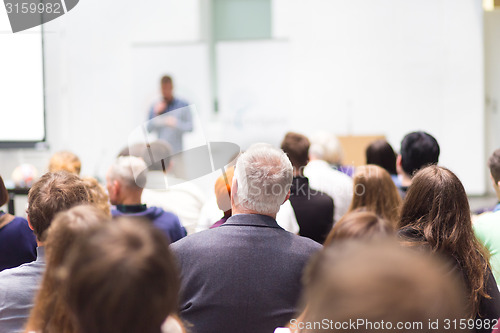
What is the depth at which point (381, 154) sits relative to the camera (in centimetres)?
404

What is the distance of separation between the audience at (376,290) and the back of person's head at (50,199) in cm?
133

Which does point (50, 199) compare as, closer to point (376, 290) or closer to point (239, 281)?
point (239, 281)

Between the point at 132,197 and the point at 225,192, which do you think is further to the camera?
the point at 132,197

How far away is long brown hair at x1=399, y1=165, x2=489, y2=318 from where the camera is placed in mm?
2021

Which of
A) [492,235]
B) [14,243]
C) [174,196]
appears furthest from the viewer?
[174,196]

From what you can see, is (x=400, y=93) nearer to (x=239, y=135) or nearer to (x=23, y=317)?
(x=239, y=135)

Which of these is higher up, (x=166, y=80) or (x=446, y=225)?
(x=166, y=80)

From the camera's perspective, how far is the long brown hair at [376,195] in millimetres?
3006

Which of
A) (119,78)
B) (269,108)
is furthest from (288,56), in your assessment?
(119,78)

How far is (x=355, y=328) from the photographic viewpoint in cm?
94

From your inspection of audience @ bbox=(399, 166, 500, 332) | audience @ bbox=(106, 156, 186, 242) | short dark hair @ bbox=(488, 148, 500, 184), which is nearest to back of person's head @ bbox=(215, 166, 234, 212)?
audience @ bbox=(106, 156, 186, 242)

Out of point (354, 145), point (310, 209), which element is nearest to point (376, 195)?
point (310, 209)

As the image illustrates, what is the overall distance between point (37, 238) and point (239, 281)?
70 cm

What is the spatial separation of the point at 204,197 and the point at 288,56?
4.68m
